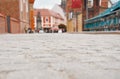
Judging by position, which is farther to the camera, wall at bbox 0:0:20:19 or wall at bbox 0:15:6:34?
wall at bbox 0:0:20:19

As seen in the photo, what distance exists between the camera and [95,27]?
25.0 meters

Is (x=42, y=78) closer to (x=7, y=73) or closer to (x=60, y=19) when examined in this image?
(x=7, y=73)

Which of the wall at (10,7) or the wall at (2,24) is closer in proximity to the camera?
the wall at (2,24)

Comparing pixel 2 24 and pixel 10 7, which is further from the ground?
pixel 10 7

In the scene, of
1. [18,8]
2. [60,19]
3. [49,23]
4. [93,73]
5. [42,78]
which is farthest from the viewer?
[60,19]

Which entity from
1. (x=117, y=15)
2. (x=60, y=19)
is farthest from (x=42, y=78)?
(x=60, y=19)

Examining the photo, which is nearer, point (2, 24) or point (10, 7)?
point (2, 24)

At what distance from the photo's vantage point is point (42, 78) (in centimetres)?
202

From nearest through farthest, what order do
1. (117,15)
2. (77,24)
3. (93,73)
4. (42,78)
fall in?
(42,78) < (93,73) < (117,15) < (77,24)

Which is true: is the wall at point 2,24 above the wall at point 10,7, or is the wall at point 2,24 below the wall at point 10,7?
below

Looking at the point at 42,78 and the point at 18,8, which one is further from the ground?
the point at 18,8

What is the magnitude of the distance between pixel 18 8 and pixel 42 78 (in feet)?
99.7

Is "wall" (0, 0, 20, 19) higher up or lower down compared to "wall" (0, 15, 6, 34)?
higher up

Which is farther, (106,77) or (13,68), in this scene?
(13,68)
